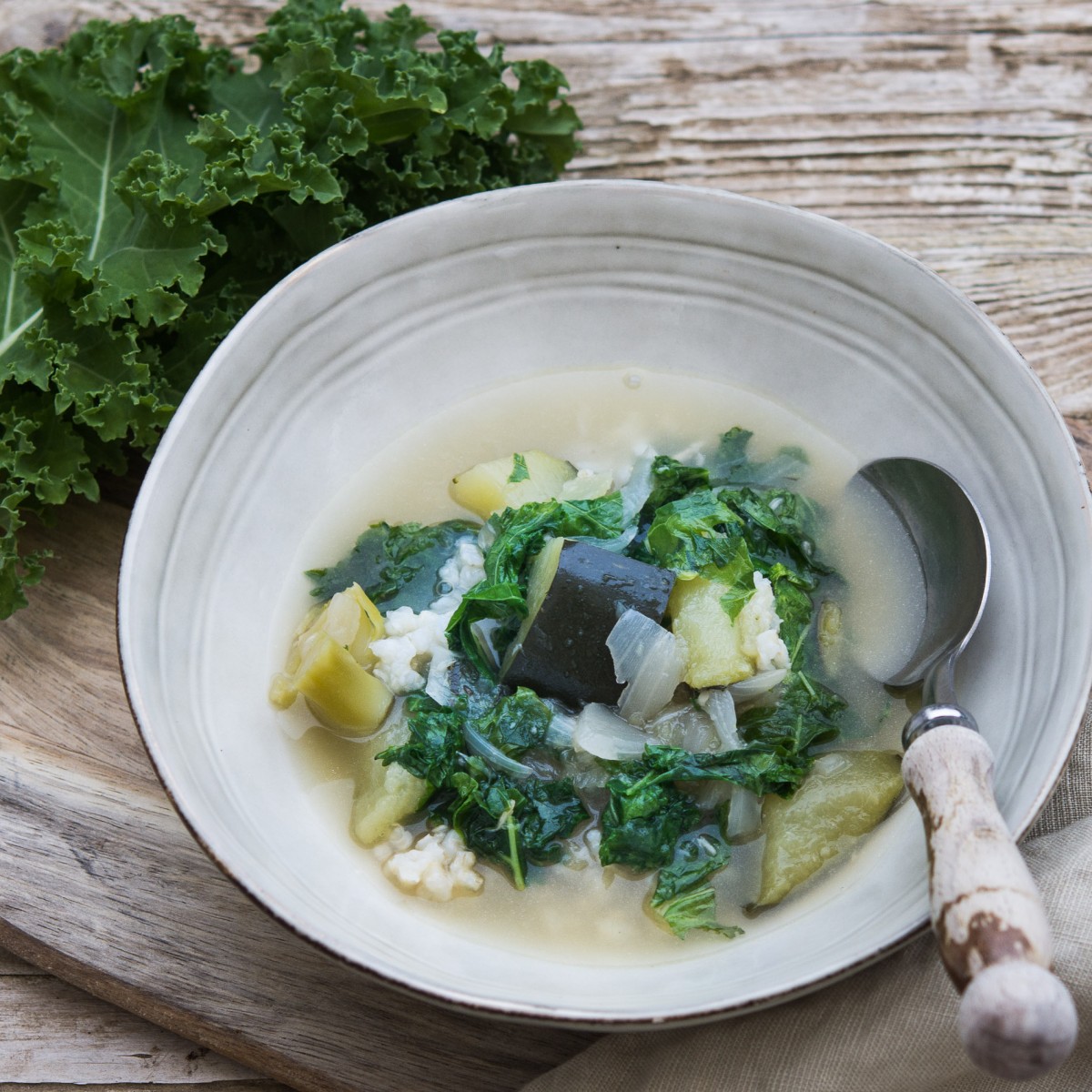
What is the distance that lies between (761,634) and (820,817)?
17.4 inches

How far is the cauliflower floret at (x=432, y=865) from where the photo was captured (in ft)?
8.54

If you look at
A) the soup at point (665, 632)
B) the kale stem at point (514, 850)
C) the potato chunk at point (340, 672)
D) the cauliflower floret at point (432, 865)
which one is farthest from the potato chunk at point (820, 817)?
the potato chunk at point (340, 672)

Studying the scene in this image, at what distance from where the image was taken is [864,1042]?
2.41 metres

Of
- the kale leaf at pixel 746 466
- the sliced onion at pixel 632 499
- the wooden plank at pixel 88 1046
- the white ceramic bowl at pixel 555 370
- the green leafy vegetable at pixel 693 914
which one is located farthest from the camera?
the kale leaf at pixel 746 466

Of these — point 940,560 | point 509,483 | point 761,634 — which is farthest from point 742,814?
point 509,483

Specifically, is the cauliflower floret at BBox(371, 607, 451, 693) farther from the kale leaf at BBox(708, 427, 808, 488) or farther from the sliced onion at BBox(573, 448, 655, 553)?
the kale leaf at BBox(708, 427, 808, 488)

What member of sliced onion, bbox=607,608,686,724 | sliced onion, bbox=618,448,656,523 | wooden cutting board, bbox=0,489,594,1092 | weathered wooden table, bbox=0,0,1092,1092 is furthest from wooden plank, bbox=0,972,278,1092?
sliced onion, bbox=618,448,656,523

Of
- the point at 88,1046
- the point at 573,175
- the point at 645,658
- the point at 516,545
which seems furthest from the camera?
the point at 573,175

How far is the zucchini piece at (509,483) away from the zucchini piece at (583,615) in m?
0.40

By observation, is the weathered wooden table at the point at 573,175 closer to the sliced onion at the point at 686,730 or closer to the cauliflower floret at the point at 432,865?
the cauliflower floret at the point at 432,865

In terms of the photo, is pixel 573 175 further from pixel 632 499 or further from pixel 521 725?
pixel 521 725

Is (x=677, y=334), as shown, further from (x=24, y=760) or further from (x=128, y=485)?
(x=24, y=760)

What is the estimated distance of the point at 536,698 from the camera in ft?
8.94

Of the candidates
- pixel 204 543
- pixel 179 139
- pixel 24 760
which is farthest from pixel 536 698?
pixel 179 139
